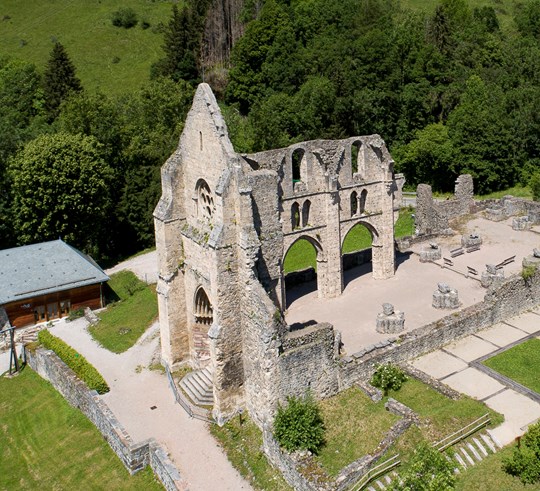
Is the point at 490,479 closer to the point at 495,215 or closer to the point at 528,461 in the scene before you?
the point at 528,461

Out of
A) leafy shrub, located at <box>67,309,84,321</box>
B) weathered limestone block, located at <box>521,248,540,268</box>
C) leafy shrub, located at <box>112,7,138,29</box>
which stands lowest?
leafy shrub, located at <box>67,309,84,321</box>

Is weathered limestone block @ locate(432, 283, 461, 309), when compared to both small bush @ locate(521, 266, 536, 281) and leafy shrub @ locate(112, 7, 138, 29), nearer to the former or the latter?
small bush @ locate(521, 266, 536, 281)

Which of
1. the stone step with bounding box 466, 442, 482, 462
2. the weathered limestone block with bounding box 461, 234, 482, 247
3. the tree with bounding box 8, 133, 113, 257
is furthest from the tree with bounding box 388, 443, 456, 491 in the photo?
the tree with bounding box 8, 133, 113, 257

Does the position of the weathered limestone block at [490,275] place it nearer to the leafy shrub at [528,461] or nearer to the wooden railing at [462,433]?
the wooden railing at [462,433]

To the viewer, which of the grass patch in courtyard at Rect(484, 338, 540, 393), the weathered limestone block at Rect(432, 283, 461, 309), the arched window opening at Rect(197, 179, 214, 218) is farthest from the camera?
the weathered limestone block at Rect(432, 283, 461, 309)

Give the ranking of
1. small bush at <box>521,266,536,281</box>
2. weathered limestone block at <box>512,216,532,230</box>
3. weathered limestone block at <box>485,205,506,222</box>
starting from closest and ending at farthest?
small bush at <box>521,266,536,281</box> → weathered limestone block at <box>512,216,532,230</box> → weathered limestone block at <box>485,205,506,222</box>

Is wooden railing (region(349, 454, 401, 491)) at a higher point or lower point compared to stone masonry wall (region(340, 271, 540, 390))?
lower
